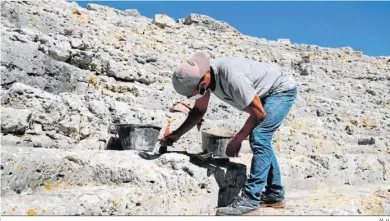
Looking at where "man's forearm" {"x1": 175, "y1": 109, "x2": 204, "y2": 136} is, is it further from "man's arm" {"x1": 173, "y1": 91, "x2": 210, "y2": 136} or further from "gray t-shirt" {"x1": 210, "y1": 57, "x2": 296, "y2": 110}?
"gray t-shirt" {"x1": 210, "y1": 57, "x2": 296, "y2": 110}

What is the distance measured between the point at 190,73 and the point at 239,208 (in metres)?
1.02

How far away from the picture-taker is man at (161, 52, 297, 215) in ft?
9.90

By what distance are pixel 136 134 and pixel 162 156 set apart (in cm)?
91

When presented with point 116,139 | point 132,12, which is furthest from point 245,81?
point 132,12

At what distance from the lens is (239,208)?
3023mm

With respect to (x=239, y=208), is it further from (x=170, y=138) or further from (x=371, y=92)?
(x=371, y=92)

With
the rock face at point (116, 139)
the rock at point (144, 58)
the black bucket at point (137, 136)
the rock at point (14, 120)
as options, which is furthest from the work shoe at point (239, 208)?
the rock at point (144, 58)

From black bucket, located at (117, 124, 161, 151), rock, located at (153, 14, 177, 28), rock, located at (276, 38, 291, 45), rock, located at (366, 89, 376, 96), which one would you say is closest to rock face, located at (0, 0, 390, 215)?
black bucket, located at (117, 124, 161, 151)

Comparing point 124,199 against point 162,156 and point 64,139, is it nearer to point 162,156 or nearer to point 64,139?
point 162,156

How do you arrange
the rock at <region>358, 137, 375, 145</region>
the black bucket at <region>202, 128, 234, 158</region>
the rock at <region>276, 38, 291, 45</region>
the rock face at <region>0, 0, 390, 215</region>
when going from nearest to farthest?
the rock face at <region>0, 0, 390, 215</region>
the black bucket at <region>202, 128, 234, 158</region>
the rock at <region>358, 137, 375, 145</region>
the rock at <region>276, 38, 291, 45</region>

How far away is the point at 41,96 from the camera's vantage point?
419 cm

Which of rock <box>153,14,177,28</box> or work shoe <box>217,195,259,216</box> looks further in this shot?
rock <box>153,14,177,28</box>

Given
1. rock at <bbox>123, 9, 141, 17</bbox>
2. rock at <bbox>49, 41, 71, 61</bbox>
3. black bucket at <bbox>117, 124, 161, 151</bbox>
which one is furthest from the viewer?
rock at <bbox>123, 9, 141, 17</bbox>

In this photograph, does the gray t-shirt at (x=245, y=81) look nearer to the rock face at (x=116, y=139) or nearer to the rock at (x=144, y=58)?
the rock face at (x=116, y=139)
